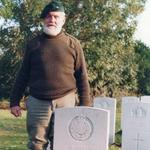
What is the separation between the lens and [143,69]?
212 feet

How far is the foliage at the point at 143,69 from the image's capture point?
62.9 m

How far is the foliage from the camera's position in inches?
2475

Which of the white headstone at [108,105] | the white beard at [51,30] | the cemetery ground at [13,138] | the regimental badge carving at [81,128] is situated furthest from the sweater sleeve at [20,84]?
the white headstone at [108,105]

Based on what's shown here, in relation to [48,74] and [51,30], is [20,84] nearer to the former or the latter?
[48,74]

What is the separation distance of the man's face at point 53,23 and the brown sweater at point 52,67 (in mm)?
67

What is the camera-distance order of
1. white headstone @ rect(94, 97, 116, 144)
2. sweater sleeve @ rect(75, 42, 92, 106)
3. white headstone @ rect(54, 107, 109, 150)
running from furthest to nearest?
white headstone @ rect(94, 97, 116, 144) < white headstone @ rect(54, 107, 109, 150) < sweater sleeve @ rect(75, 42, 92, 106)

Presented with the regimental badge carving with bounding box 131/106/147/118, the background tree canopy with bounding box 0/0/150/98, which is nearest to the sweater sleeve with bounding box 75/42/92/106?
the regimental badge carving with bounding box 131/106/147/118

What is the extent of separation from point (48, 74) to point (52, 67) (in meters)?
0.09

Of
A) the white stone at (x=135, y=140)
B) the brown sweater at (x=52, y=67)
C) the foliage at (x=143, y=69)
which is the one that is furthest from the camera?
the foliage at (x=143, y=69)

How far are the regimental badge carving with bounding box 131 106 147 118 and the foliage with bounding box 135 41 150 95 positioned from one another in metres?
46.4

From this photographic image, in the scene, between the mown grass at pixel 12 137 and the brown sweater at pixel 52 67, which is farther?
the mown grass at pixel 12 137

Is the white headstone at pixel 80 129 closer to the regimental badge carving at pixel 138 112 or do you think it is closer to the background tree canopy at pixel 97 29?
the regimental badge carving at pixel 138 112

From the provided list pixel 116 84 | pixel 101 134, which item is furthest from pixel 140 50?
pixel 101 134

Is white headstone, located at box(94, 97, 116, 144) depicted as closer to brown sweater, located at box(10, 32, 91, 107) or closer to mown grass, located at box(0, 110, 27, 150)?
mown grass, located at box(0, 110, 27, 150)
